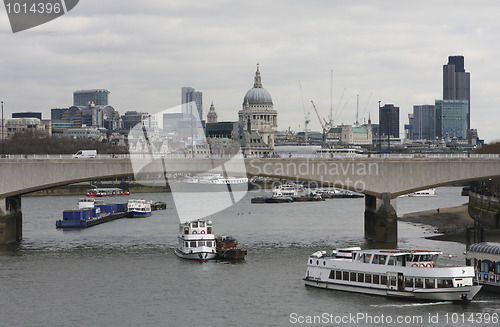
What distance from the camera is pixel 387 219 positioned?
7531 centimetres

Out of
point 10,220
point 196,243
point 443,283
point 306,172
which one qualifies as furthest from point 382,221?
point 10,220

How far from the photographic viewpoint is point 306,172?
252ft

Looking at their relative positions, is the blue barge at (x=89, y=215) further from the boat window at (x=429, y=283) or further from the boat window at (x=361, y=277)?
the boat window at (x=429, y=283)

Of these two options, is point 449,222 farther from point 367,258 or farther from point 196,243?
point 367,258

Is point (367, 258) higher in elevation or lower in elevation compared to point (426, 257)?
lower

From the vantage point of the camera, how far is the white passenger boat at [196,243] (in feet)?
217

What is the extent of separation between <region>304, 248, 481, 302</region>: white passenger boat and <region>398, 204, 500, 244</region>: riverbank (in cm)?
2129

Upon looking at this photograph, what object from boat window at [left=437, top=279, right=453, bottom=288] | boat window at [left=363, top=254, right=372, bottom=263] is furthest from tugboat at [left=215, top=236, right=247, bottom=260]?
boat window at [left=437, top=279, right=453, bottom=288]

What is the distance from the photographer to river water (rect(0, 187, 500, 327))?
47125 millimetres

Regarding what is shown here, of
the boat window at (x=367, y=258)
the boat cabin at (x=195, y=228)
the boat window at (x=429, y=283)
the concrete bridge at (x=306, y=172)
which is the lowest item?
the boat window at (x=429, y=283)

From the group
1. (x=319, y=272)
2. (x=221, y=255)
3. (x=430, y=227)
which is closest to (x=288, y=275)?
(x=319, y=272)

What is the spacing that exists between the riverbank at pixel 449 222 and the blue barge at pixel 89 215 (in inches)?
1320

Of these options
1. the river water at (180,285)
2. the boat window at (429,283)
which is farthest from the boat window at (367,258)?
the boat window at (429,283)

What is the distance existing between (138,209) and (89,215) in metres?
11.0
